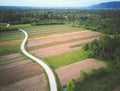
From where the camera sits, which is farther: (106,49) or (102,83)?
(106,49)

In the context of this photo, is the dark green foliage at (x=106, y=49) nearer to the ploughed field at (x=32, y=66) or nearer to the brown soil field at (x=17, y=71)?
the ploughed field at (x=32, y=66)

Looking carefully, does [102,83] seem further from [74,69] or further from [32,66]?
[32,66]

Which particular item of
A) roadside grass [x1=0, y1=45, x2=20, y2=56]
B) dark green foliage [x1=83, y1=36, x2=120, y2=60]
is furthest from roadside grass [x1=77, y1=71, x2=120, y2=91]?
roadside grass [x1=0, y1=45, x2=20, y2=56]

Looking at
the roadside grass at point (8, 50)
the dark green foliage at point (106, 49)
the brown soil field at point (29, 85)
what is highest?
the dark green foliage at point (106, 49)

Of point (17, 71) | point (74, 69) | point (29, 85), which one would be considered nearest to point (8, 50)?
point (17, 71)

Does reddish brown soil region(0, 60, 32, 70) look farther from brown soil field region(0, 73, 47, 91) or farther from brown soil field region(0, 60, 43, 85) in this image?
brown soil field region(0, 73, 47, 91)

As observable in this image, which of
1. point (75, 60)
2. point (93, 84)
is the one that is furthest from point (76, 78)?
point (75, 60)

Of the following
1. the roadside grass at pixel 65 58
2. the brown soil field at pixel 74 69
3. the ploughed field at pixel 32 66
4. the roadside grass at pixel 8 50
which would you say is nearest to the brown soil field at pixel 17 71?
the ploughed field at pixel 32 66
